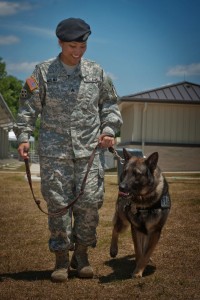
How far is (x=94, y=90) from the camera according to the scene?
4.79 metres

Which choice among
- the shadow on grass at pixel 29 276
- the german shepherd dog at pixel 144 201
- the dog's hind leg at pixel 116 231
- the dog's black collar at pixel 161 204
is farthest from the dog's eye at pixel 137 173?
the shadow on grass at pixel 29 276

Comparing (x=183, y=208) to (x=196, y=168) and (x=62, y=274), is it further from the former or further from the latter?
(x=196, y=168)

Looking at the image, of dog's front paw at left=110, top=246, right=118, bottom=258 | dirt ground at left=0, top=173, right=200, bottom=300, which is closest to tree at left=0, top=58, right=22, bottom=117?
dirt ground at left=0, top=173, right=200, bottom=300

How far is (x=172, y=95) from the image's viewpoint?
29.1 metres

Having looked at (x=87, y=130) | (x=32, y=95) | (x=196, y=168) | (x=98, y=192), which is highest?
(x=32, y=95)

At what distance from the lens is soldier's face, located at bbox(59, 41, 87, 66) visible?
4.56 meters

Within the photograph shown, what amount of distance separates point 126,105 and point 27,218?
22.2m

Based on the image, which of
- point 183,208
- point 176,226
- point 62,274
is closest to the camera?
point 62,274

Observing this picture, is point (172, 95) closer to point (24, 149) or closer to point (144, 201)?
point (144, 201)

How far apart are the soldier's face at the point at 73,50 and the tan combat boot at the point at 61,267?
2047mm

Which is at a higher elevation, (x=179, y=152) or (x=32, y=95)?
(x=32, y=95)

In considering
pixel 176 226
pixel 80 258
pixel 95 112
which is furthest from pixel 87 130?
pixel 176 226

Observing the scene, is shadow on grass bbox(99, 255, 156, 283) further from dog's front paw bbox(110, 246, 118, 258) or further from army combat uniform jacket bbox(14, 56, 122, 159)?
army combat uniform jacket bbox(14, 56, 122, 159)

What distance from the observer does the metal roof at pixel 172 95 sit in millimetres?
27984
